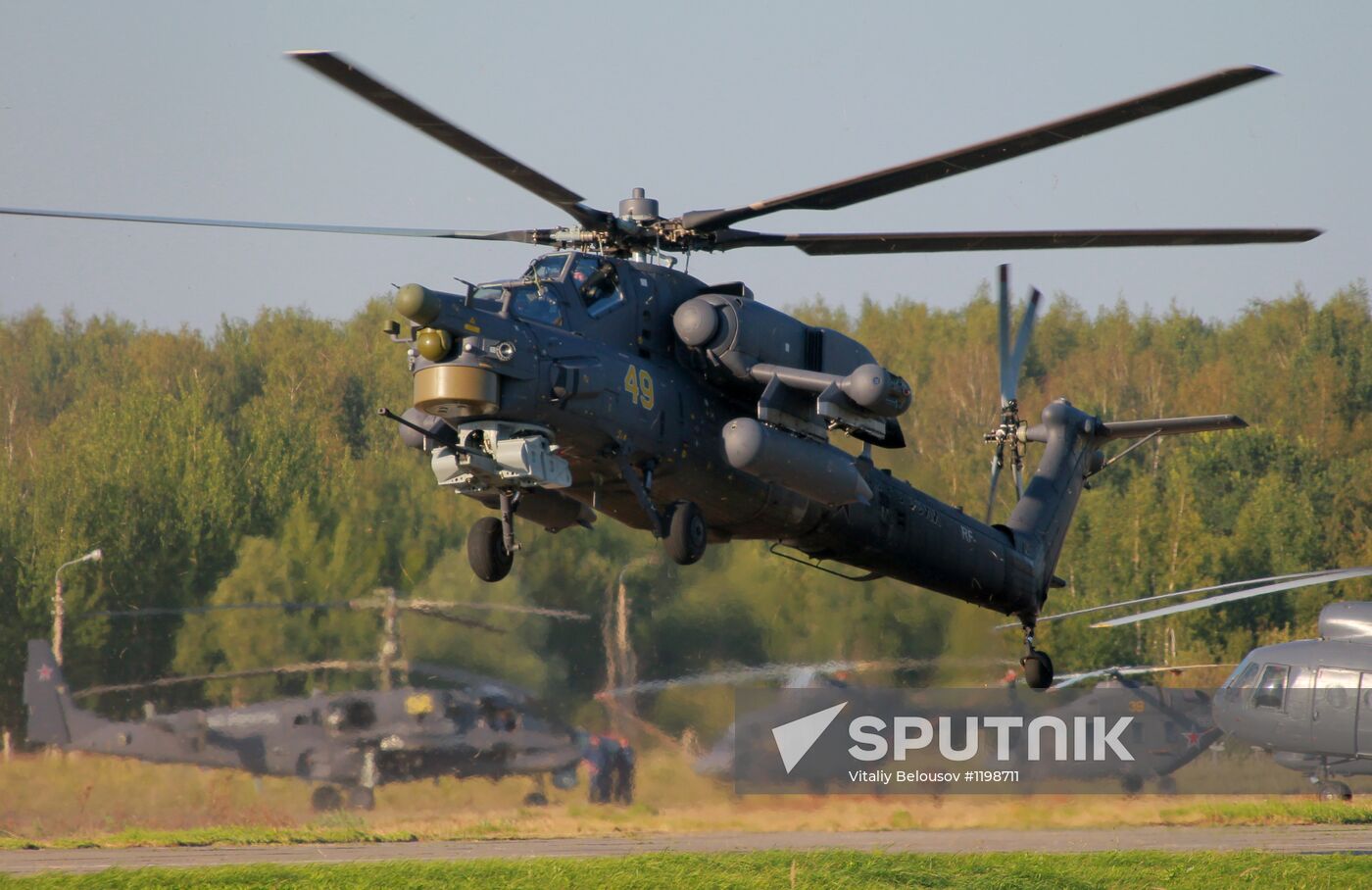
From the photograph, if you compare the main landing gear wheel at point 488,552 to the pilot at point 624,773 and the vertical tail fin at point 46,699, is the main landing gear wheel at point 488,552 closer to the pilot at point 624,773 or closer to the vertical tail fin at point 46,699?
the pilot at point 624,773

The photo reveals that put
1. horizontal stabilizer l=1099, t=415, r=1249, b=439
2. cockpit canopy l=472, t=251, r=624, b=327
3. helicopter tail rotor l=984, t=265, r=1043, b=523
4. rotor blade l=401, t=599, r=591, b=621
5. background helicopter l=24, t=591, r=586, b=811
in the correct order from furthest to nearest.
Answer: rotor blade l=401, t=599, r=591, b=621 → background helicopter l=24, t=591, r=586, b=811 → helicopter tail rotor l=984, t=265, r=1043, b=523 → horizontal stabilizer l=1099, t=415, r=1249, b=439 → cockpit canopy l=472, t=251, r=624, b=327

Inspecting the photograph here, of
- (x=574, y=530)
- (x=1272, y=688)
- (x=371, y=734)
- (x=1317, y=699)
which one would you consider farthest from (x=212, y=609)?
(x=1317, y=699)

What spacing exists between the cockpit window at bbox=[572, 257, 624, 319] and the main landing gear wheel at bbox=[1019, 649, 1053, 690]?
7.02m

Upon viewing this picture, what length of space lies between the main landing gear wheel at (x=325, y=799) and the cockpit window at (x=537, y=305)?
1264 centimetres

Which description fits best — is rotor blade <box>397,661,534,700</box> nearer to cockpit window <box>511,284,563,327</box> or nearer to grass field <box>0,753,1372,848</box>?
grass field <box>0,753,1372,848</box>

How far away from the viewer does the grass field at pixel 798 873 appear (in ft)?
48.7

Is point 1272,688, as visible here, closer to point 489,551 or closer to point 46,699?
point 489,551

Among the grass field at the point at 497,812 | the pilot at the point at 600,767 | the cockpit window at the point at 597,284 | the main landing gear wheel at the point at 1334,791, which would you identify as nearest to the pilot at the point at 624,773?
the pilot at the point at 600,767

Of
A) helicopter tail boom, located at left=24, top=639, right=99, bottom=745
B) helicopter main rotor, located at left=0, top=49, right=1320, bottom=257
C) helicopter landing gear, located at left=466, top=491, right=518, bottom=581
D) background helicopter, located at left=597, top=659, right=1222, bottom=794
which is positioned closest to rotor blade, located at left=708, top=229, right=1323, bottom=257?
helicopter main rotor, located at left=0, top=49, right=1320, bottom=257

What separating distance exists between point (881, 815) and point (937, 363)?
86.9 feet

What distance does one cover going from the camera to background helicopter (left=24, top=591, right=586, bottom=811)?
78.9 feet

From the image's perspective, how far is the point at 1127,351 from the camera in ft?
167

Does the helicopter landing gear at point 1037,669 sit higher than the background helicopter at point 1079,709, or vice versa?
the helicopter landing gear at point 1037,669

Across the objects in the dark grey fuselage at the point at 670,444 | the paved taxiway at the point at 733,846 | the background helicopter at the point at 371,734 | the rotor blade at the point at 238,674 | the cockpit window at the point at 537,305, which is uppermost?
the cockpit window at the point at 537,305
